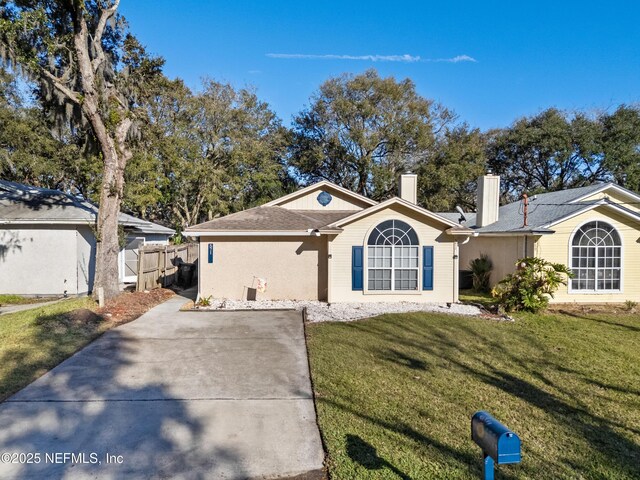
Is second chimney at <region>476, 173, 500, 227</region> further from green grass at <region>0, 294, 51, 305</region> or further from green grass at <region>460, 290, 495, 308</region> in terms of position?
green grass at <region>0, 294, 51, 305</region>

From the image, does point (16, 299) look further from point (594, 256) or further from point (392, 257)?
point (594, 256)

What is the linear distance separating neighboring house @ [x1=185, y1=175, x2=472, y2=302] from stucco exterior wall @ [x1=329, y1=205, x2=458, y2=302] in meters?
0.03

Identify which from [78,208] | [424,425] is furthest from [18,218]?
[424,425]

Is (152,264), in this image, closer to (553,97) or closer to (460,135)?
(460,135)

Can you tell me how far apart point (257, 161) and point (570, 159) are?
22.7 metres

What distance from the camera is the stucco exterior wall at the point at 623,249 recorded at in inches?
492

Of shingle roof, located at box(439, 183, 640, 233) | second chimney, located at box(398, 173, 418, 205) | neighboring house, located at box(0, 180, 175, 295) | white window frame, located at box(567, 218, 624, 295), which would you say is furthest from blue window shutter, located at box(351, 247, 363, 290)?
neighboring house, located at box(0, 180, 175, 295)

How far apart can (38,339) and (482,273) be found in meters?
13.9

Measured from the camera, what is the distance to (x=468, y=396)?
5.36 metres

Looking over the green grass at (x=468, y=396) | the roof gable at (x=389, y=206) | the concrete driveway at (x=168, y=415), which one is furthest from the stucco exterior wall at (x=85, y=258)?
the green grass at (x=468, y=396)

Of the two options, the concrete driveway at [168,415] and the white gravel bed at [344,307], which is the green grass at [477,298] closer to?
the white gravel bed at [344,307]

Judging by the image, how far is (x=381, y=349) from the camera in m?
7.52

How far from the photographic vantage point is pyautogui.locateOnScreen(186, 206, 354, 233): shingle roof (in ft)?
40.5

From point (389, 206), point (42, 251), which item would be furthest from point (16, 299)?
point (389, 206)
